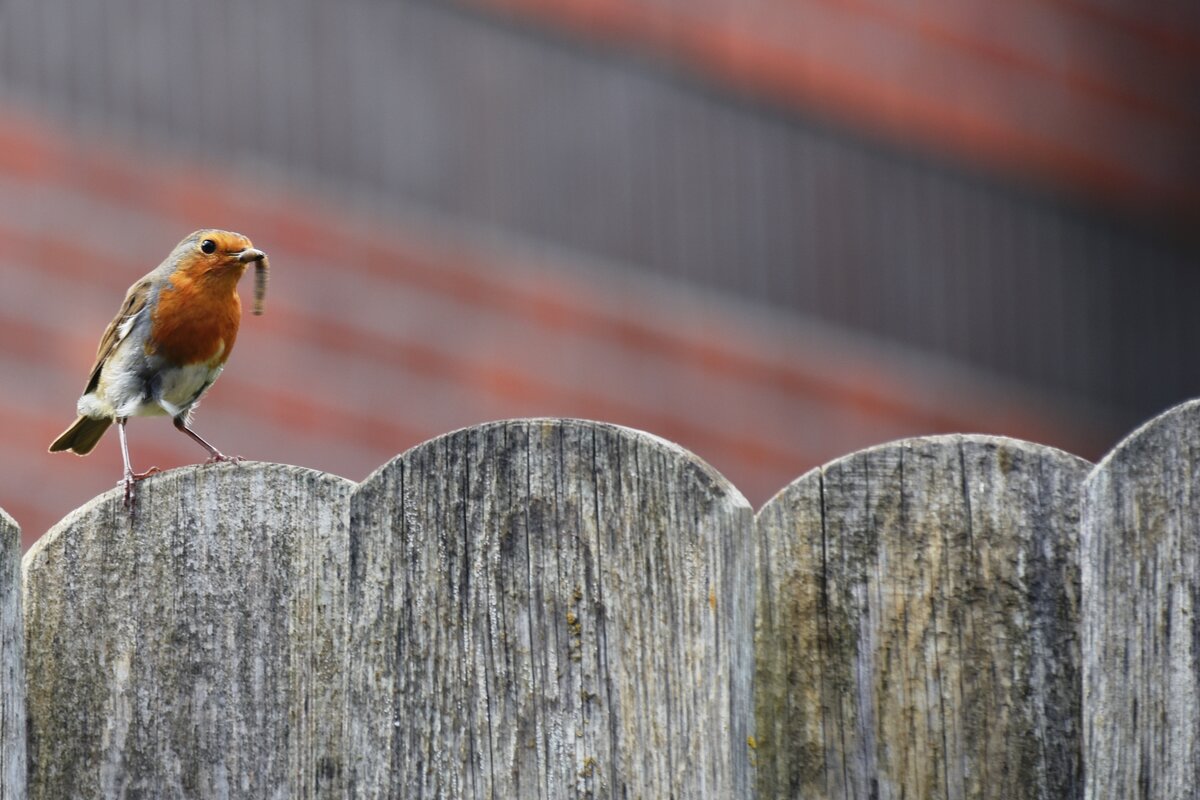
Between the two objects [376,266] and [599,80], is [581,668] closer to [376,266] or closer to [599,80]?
[376,266]

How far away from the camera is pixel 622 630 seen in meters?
2.14

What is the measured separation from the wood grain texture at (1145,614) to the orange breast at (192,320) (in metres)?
1.84

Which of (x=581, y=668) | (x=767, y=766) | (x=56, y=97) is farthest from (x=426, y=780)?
(x=56, y=97)

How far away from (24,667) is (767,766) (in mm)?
1009

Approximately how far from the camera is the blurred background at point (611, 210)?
6.47m

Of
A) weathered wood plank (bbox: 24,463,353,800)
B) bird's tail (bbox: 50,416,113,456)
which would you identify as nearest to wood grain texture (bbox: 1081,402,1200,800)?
weathered wood plank (bbox: 24,463,353,800)

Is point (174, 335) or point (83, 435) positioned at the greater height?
point (174, 335)

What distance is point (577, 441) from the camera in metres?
2.16

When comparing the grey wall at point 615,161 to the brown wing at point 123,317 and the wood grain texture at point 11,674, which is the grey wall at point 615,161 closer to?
the brown wing at point 123,317

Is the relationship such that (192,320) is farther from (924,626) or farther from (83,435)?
(924,626)

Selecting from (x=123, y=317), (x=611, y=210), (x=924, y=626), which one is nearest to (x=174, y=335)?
(x=123, y=317)

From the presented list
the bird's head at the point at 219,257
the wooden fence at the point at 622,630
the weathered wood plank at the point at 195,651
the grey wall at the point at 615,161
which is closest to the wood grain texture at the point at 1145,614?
the wooden fence at the point at 622,630

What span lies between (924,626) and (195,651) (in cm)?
98

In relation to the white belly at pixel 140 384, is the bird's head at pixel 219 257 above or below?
above
